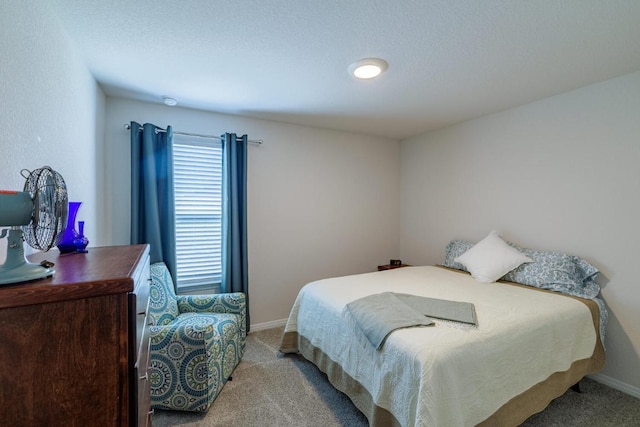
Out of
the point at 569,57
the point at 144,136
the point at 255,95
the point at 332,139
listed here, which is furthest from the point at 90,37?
the point at 569,57

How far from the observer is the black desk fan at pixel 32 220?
0.70m

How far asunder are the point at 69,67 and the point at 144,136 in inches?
37.8

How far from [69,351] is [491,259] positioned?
300cm

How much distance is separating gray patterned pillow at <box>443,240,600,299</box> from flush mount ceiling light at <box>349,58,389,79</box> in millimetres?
2129

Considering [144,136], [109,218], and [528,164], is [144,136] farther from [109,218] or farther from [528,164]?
[528,164]

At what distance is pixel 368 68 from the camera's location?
2.04 meters

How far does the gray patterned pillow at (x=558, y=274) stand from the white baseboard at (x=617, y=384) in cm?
70

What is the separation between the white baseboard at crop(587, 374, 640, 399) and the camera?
7.05 feet

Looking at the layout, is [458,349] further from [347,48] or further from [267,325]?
[267,325]

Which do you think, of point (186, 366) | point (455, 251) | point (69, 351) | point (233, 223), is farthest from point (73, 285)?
point (455, 251)

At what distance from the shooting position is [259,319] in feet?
10.7

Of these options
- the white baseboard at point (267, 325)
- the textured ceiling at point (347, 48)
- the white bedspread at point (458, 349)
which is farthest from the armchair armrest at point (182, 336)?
the textured ceiling at point (347, 48)

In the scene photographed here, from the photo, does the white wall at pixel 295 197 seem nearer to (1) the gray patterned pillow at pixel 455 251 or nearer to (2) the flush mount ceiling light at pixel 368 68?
(1) the gray patterned pillow at pixel 455 251

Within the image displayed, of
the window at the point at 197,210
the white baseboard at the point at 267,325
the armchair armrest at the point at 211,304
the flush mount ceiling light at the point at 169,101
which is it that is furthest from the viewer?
the white baseboard at the point at 267,325
